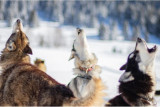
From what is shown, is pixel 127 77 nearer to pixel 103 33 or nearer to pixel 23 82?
pixel 23 82

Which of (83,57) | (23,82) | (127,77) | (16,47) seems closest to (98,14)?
(16,47)

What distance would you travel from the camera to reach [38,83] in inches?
159

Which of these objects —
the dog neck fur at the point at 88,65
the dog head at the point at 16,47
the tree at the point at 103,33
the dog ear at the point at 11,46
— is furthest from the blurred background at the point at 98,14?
the dog neck fur at the point at 88,65

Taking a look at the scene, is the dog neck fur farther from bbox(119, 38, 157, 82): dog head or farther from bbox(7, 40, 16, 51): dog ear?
bbox(7, 40, 16, 51): dog ear

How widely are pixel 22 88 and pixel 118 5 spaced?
114 metres

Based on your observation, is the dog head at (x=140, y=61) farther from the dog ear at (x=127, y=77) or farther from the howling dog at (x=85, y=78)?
the howling dog at (x=85, y=78)

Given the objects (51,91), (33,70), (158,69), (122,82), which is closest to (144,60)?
(122,82)

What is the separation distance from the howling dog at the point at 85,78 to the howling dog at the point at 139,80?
1.23 feet

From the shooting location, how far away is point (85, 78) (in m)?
3.81

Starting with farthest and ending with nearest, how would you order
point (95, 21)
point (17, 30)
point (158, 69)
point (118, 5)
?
point (118, 5) < point (95, 21) < point (158, 69) < point (17, 30)

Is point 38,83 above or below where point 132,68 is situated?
below

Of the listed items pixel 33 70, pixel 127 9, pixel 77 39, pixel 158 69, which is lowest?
pixel 158 69

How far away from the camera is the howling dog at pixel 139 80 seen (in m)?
3.66

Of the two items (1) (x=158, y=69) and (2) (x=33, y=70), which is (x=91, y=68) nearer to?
(2) (x=33, y=70)
